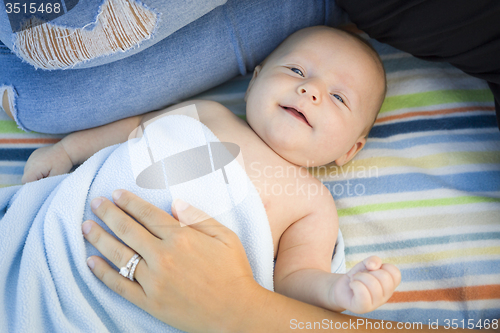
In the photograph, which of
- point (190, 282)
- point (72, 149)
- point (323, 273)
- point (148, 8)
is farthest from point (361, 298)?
point (72, 149)

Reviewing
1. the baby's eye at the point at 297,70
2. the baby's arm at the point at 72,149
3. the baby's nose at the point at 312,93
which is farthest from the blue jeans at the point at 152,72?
the baby's nose at the point at 312,93

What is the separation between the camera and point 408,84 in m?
Answer: 1.19

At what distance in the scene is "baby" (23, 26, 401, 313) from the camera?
0.98 metres

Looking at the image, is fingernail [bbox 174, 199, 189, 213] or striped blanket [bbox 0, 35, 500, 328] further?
striped blanket [bbox 0, 35, 500, 328]

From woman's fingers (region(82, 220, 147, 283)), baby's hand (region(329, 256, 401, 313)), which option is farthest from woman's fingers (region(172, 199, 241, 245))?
baby's hand (region(329, 256, 401, 313))

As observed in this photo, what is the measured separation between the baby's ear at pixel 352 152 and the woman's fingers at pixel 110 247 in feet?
2.31

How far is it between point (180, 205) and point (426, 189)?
2.61ft

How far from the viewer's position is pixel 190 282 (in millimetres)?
754

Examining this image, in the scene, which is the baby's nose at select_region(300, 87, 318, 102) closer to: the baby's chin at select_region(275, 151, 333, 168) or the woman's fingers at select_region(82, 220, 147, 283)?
the baby's chin at select_region(275, 151, 333, 168)

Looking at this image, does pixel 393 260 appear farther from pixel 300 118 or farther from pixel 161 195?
pixel 161 195

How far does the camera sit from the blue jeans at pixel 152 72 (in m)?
0.99

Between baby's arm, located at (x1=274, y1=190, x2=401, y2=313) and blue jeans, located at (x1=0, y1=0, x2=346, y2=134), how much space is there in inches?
22.1

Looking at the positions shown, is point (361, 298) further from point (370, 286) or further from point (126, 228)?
point (126, 228)

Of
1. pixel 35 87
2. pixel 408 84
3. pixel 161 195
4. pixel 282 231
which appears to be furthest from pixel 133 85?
pixel 408 84
